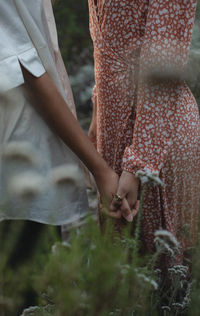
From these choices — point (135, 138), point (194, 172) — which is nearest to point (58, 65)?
point (135, 138)

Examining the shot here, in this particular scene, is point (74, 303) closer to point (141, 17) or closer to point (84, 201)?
point (84, 201)

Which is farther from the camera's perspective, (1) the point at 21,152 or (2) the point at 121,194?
(2) the point at 121,194

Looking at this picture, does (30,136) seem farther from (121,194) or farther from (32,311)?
(32,311)

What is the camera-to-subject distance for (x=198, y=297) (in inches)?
38.9

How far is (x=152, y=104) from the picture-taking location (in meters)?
1.36

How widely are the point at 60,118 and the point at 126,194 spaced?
1.09ft

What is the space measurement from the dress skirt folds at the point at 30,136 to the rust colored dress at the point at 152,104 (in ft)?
0.74

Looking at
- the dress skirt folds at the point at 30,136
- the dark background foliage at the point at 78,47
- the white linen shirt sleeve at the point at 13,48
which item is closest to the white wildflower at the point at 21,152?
the dress skirt folds at the point at 30,136

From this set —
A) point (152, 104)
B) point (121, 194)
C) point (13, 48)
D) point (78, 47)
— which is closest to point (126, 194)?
point (121, 194)

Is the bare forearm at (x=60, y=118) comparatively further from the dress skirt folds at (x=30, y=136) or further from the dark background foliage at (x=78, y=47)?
the dark background foliage at (x=78, y=47)

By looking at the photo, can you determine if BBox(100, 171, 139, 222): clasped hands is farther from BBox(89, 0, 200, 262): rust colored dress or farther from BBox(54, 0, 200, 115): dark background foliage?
BBox(54, 0, 200, 115): dark background foliage

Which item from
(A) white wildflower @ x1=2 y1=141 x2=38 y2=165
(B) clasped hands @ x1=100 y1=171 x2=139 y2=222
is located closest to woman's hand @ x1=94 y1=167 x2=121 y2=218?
(B) clasped hands @ x1=100 y1=171 x2=139 y2=222

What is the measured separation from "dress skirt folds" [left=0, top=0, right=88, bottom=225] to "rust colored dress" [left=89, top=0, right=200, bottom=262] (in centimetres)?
22

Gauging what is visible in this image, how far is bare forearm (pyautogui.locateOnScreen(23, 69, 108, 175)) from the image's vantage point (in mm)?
1239
